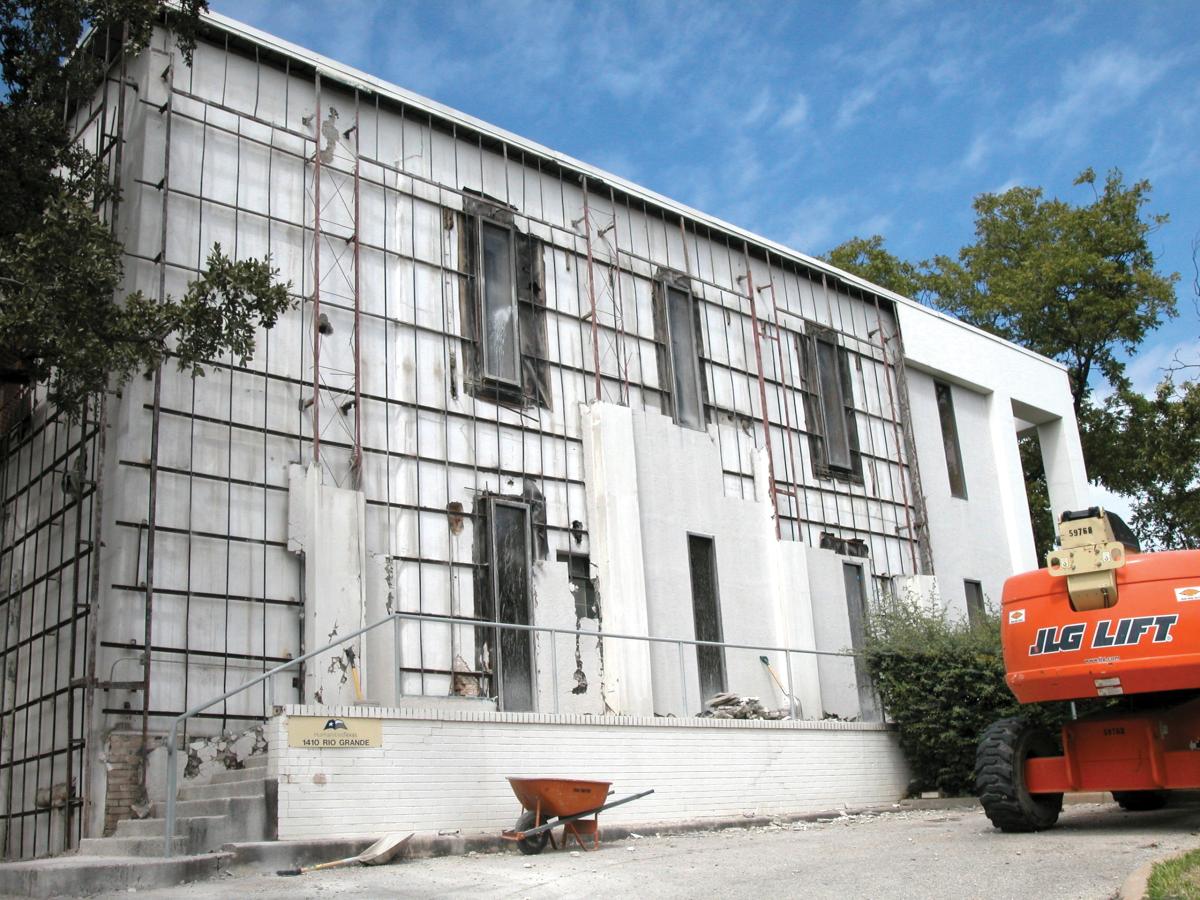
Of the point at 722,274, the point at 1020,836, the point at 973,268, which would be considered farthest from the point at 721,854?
the point at 973,268

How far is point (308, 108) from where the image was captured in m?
19.1

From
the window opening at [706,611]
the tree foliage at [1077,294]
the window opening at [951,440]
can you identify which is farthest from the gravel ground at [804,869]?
the tree foliage at [1077,294]

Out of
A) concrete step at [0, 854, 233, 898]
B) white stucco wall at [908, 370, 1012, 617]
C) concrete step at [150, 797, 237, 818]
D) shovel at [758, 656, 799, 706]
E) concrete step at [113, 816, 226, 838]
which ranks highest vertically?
white stucco wall at [908, 370, 1012, 617]

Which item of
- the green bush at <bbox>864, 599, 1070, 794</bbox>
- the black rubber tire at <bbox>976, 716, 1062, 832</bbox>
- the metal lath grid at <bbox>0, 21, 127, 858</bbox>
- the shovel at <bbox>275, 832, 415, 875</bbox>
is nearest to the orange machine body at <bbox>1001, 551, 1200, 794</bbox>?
the black rubber tire at <bbox>976, 716, 1062, 832</bbox>

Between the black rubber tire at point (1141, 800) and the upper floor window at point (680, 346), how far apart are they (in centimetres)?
965

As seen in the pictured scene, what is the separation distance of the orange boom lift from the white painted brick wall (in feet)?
14.8

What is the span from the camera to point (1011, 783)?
13.4m

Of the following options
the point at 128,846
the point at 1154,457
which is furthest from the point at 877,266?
the point at 128,846

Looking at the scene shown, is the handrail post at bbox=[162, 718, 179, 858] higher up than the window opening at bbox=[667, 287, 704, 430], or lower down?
lower down

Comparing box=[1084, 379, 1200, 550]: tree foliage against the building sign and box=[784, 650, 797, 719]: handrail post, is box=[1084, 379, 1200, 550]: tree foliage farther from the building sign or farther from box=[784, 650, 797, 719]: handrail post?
the building sign

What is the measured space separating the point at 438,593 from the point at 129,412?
4.83m

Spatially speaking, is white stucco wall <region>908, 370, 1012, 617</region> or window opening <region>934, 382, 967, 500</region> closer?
white stucco wall <region>908, 370, 1012, 617</region>

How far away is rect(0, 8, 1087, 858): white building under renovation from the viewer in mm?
15867

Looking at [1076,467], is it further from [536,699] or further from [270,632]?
[270,632]
